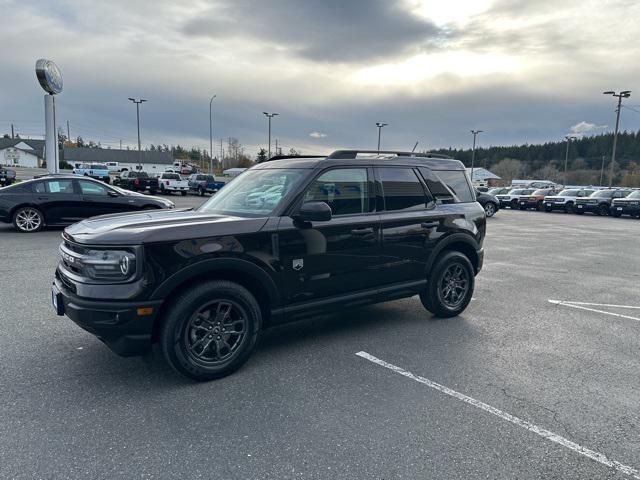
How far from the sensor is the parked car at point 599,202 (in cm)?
2809

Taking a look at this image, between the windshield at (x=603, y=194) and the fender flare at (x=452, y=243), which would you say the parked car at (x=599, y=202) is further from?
the fender flare at (x=452, y=243)

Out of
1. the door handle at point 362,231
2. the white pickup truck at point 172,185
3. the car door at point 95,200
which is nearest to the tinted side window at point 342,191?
the door handle at point 362,231

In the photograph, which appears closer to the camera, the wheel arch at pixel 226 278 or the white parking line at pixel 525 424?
the white parking line at pixel 525 424

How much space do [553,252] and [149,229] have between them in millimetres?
10866

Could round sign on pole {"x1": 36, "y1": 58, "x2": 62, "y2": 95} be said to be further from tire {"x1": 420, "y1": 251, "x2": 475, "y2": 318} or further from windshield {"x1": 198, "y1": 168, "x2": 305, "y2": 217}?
tire {"x1": 420, "y1": 251, "x2": 475, "y2": 318}

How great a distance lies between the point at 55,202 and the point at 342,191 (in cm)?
1016

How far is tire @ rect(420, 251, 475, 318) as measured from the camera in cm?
521

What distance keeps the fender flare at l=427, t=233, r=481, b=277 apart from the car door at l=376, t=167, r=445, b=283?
0.08 meters

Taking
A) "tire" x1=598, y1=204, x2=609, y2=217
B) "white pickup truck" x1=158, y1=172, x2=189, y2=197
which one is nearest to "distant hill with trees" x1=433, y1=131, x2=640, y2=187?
"tire" x1=598, y1=204, x2=609, y2=217

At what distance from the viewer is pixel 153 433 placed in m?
2.88

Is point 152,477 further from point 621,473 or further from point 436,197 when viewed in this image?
point 436,197

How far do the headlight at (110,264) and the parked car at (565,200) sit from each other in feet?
106

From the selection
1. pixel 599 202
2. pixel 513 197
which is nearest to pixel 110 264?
pixel 599 202

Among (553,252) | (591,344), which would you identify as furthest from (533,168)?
(591,344)
